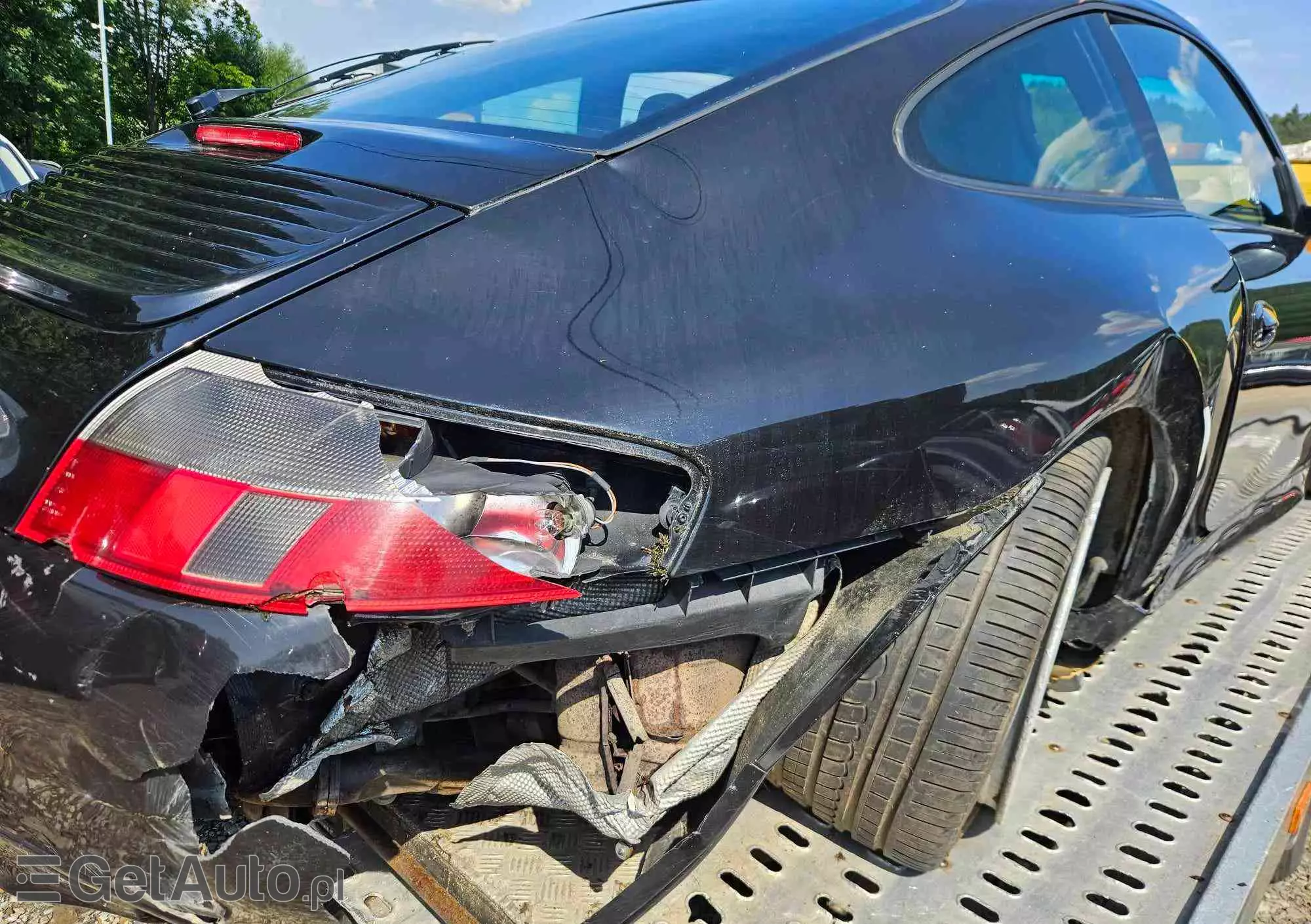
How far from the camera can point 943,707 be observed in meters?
1.67

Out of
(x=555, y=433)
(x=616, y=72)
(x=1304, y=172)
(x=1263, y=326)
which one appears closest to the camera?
(x=555, y=433)

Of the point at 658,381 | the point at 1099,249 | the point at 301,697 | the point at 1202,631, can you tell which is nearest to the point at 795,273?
the point at 658,381

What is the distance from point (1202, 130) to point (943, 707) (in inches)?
90.0

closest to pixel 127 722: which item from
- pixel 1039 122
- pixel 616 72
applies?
pixel 616 72

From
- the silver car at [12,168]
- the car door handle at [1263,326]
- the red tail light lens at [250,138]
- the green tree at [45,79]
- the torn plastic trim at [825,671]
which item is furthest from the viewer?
the green tree at [45,79]

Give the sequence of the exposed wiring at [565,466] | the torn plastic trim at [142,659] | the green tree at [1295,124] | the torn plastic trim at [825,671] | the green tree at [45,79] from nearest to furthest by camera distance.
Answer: the torn plastic trim at [142,659] < the exposed wiring at [565,466] < the torn plastic trim at [825,671] < the green tree at [45,79] < the green tree at [1295,124]

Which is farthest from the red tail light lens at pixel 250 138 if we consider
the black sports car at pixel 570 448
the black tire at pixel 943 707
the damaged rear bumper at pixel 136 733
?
the black tire at pixel 943 707

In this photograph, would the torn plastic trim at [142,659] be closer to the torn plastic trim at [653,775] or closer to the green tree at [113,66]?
the torn plastic trim at [653,775]

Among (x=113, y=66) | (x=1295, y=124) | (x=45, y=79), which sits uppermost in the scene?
(x=113, y=66)

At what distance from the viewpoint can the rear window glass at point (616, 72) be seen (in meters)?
1.53

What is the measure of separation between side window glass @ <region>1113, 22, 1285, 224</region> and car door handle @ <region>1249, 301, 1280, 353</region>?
309mm

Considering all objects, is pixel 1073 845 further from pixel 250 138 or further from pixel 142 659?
pixel 250 138

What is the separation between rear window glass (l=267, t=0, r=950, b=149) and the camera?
1.53 metres

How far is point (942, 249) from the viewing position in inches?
58.5
